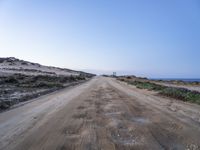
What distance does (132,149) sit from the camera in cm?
569

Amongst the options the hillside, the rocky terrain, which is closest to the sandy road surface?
the rocky terrain

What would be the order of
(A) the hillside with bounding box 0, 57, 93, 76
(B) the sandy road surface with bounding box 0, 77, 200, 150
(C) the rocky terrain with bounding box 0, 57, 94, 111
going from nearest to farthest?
(B) the sandy road surface with bounding box 0, 77, 200, 150 < (C) the rocky terrain with bounding box 0, 57, 94, 111 < (A) the hillside with bounding box 0, 57, 93, 76

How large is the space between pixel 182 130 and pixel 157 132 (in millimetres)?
760

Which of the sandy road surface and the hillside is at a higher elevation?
the hillside

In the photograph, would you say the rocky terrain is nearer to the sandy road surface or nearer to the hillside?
the hillside

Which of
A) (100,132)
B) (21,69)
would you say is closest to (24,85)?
(100,132)

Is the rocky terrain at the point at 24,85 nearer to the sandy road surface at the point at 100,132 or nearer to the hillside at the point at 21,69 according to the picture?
the hillside at the point at 21,69

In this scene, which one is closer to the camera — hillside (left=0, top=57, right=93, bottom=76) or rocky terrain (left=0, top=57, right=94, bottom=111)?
rocky terrain (left=0, top=57, right=94, bottom=111)

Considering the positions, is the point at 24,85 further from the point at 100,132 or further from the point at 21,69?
the point at 21,69

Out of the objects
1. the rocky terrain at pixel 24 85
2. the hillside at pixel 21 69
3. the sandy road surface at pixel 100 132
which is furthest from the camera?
the hillside at pixel 21 69

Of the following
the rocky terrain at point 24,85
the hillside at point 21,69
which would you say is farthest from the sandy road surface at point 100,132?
the hillside at point 21,69

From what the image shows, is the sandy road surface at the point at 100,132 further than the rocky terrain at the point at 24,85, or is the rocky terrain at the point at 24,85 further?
the rocky terrain at the point at 24,85

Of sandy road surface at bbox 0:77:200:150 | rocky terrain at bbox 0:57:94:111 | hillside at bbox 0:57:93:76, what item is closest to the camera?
sandy road surface at bbox 0:77:200:150

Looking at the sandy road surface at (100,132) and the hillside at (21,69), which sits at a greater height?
the hillside at (21,69)
